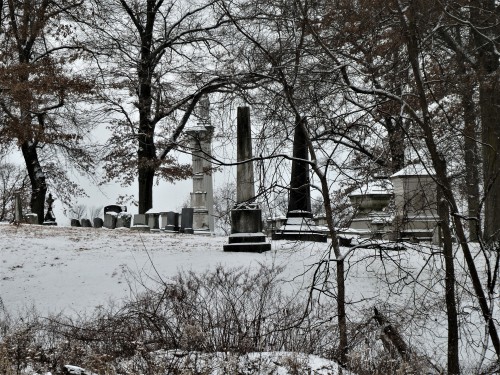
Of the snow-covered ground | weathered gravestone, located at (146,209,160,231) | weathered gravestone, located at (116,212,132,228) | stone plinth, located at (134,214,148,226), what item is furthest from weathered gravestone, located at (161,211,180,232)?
the snow-covered ground

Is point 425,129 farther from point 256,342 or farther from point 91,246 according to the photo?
point 91,246

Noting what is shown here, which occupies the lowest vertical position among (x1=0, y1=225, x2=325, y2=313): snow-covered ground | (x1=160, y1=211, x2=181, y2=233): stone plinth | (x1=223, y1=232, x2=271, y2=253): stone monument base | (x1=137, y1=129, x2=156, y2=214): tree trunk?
(x1=0, y1=225, x2=325, y2=313): snow-covered ground

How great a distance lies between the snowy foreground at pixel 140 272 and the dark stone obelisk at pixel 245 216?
1.30 ft

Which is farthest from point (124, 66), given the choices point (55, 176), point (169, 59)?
point (55, 176)

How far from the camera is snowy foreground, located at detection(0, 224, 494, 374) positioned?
941cm

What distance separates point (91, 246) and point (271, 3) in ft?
29.5

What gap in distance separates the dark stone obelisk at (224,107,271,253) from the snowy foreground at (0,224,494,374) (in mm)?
396

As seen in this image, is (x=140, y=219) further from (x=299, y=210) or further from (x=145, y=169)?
(x=299, y=210)

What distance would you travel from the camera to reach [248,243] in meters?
13.8

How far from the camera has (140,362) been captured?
236 inches

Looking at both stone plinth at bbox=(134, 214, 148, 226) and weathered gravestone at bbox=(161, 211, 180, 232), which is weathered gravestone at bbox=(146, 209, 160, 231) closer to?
stone plinth at bbox=(134, 214, 148, 226)

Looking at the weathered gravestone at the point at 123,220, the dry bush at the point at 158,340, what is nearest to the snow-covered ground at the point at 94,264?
the dry bush at the point at 158,340

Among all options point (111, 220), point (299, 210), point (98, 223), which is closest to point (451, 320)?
point (299, 210)

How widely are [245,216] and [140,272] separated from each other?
417 centimetres
